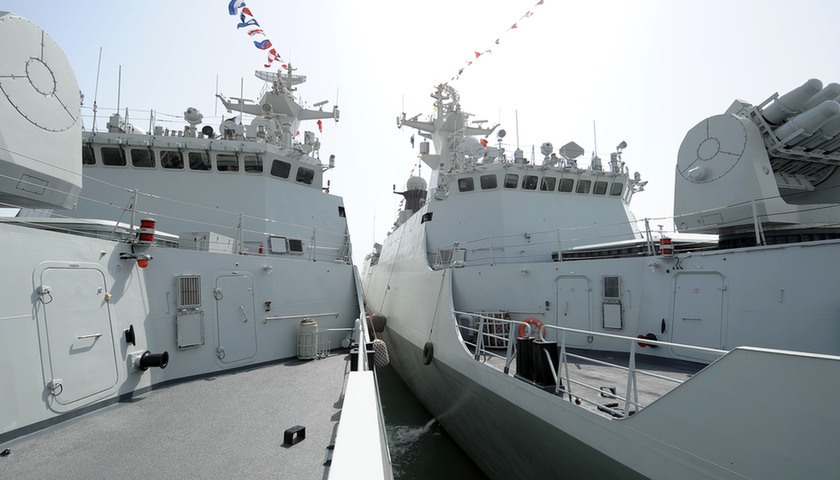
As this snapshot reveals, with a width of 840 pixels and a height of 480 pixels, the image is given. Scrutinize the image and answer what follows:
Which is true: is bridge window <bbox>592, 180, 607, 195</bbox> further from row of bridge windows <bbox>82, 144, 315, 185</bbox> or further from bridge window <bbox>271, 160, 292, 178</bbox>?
row of bridge windows <bbox>82, 144, 315, 185</bbox>

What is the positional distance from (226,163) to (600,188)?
444 inches

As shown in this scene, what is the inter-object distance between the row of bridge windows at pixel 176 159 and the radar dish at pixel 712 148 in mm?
9911

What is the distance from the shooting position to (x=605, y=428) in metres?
4.16

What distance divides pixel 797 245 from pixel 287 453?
6559mm

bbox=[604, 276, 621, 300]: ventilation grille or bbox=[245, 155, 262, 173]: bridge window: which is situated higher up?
bbox=[245, 155, 262, 173]: bridge window

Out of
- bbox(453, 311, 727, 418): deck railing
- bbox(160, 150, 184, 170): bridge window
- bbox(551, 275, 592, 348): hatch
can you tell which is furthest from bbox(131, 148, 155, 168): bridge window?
bbox(551, 275, 592, 348): hatch

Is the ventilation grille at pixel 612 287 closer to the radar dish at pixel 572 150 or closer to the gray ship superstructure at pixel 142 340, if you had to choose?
the gray ship superstructure at pixel 142 340

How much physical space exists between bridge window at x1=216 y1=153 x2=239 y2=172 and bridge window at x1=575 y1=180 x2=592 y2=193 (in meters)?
10.2

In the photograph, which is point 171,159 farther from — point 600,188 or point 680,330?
point 600,188

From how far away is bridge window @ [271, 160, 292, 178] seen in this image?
11641mm

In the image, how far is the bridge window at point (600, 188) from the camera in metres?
13.0

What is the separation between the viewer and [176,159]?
10961 millimetres

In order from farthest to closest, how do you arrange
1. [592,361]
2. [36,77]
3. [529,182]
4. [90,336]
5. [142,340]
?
[529,182]
[592,361]
[142,340]
[90,336]
[36,77]

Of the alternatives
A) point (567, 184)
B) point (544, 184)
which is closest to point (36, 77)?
point (544, 184)
